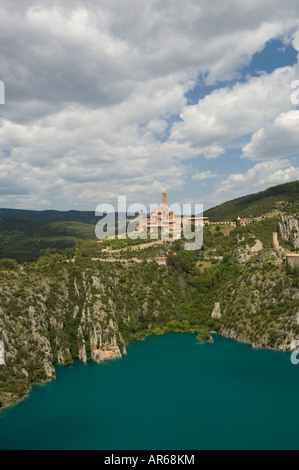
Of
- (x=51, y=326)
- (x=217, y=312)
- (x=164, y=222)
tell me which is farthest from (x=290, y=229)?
(x=51, y=326)

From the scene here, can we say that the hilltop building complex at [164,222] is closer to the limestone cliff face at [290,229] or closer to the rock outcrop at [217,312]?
the limestone cliff face at [290,229]

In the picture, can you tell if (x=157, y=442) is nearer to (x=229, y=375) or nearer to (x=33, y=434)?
(x=33, y=434)

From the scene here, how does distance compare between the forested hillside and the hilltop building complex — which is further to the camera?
the forested hillside

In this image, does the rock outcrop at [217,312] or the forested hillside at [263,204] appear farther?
the forested hillside at [263,204]

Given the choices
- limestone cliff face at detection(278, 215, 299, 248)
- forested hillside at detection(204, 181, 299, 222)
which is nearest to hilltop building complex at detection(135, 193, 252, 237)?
limestone cliff face at detection(278, 215, 299, 248)

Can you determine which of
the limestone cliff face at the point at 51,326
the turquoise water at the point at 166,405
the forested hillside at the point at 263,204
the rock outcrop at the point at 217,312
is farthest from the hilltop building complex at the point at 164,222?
the turquoise water at the point at 166,405

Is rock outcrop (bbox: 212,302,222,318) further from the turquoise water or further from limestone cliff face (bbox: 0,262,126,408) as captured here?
limestone cliff face (bbox: 0,262,126,408)

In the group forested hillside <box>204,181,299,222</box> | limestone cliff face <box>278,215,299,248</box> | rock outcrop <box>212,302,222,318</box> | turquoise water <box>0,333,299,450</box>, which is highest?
forested hillside <box>204,181,299,222</box>
